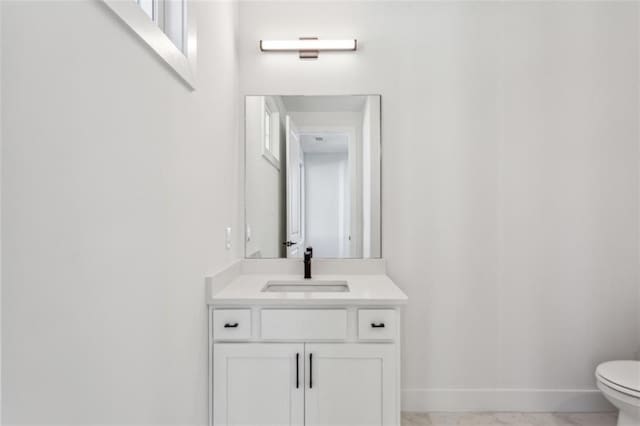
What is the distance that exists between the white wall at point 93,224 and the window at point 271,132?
86cm

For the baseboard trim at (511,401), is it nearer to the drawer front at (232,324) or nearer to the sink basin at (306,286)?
the sink basin at (306,286)

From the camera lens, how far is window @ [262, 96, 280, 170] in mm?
2279

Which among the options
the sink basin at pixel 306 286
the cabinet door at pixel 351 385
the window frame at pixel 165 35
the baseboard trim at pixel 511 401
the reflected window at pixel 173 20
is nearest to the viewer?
the window frame at pixel 165 35

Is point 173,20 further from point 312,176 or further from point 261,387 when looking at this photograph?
point 261,387

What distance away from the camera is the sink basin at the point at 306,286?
2043 millimetres

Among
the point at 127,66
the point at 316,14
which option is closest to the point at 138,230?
the point at 127,66

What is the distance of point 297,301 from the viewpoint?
1624 millimetres

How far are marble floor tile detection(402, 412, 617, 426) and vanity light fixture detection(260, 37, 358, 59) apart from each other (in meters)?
2.21

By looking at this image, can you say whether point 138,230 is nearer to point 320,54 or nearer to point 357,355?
point 357,355

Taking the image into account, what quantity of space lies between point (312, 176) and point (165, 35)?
4.12 feet

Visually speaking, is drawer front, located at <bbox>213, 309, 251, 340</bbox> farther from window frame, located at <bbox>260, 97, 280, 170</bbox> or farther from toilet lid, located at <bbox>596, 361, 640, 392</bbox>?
toilet lid, located at <bbox>596, 361, 640, 392</bbox>

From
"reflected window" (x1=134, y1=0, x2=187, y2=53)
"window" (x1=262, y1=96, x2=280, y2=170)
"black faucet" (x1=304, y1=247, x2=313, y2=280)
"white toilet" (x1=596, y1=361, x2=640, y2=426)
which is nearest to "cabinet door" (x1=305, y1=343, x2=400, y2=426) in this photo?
"black faucet" (x1=304, y1=247, x2=313, y2=280)

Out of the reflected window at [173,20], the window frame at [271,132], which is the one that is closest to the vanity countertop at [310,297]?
the window frame at [271,132]

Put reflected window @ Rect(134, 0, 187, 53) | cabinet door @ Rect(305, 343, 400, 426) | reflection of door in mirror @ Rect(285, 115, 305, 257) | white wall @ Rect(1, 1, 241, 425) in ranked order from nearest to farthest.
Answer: white wall @ Rect(1, 1, 241, 425) < reflected window @ Rect(134, 0, 187, 53) < cabinet door @ Rect(305, 343, 400, 426) < reflection of door in mirror @ Rect(285, 115, 305, 257)
